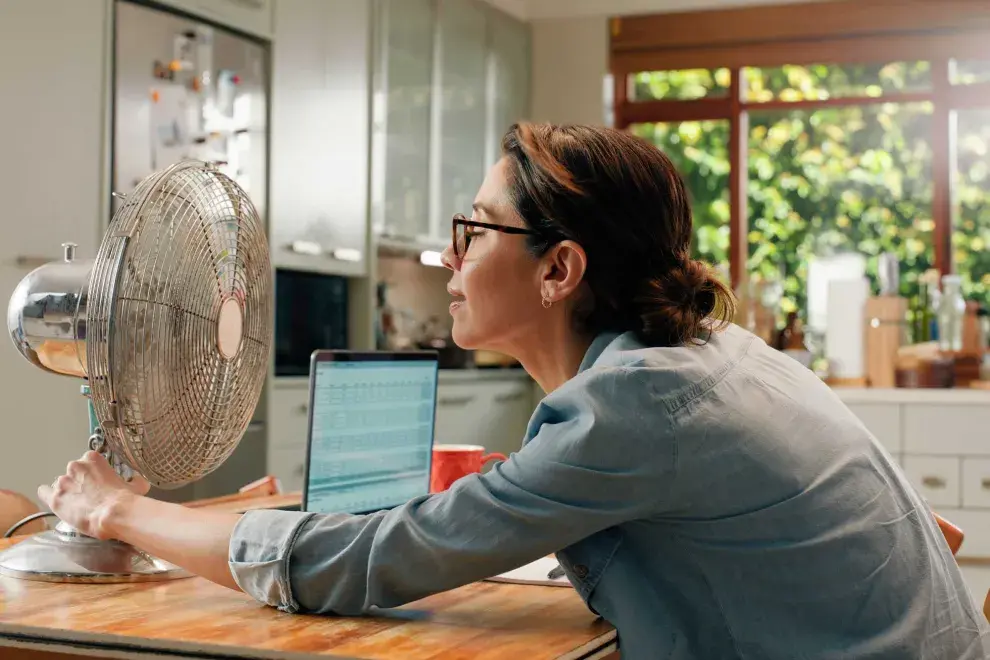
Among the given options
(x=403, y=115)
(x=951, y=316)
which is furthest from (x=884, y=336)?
(x=403, y=115)

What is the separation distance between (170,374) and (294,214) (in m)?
2.68

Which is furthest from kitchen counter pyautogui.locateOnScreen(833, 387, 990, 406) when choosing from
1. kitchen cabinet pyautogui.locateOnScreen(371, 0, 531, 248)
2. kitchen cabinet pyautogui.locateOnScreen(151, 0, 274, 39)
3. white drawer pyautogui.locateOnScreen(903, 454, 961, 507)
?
kitchen cabinet pyautogui.locateOnScreen(151, 0, 274, 39)

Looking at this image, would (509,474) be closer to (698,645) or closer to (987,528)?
(698,645)

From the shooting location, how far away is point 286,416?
151 inches

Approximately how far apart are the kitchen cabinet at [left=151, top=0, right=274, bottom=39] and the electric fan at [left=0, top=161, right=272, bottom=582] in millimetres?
2084

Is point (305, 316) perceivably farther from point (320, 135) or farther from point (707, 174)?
point (707, 174)

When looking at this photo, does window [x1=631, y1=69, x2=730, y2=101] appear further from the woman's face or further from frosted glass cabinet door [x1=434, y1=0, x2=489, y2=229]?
the woman's face

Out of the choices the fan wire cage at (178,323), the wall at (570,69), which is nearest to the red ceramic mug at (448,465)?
the fan wire cage at (178,323)

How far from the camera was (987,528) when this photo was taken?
4.08 metres

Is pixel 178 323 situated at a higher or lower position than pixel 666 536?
higher

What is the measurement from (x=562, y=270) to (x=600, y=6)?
4.45 m

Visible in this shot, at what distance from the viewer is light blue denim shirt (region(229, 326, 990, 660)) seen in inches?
43.4

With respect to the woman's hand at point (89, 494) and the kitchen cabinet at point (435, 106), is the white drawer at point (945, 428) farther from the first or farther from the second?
Answer: the woman's hand at point (89, 494)

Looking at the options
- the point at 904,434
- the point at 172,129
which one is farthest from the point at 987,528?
the point at 172,129
